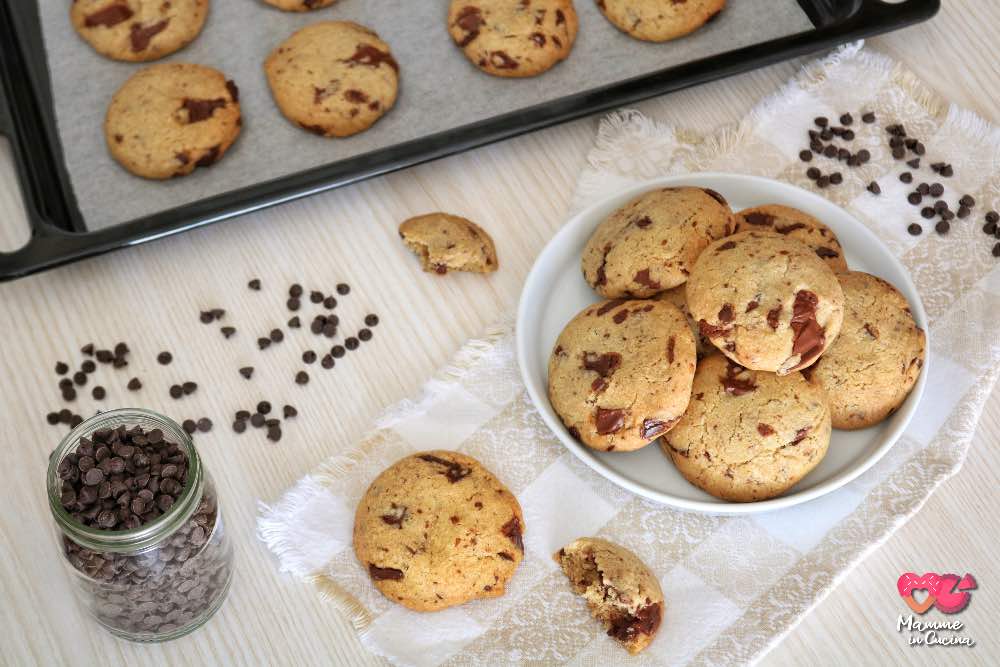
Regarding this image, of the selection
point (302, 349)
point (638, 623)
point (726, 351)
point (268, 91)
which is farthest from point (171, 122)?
point (638, 623)

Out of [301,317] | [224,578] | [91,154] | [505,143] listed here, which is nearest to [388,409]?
[301,317]

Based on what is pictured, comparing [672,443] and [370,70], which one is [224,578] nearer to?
[672,443]

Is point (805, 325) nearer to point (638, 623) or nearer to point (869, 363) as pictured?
point (869, 363)

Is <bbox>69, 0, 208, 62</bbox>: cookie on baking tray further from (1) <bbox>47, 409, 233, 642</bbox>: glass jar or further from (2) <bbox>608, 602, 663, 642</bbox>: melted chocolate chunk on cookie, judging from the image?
(2) <bbox>608, 602, 663, 642</bbox>: melted chocolate chunk on cookie

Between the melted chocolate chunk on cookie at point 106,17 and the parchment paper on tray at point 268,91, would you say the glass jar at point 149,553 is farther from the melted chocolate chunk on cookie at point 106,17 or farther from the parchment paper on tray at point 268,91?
the melted chocolate chunk on cookie at point 106,17

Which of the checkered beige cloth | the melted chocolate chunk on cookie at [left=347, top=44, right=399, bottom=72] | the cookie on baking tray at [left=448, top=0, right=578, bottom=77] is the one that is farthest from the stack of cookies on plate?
the melted chocolate chunk on cookie at [left=347, top=44, right=399, bottom=72]

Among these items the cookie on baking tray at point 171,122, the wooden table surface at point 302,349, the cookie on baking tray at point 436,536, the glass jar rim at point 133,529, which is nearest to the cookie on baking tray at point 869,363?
the wooden table surface at point 302,349

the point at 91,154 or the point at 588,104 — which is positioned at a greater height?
the point at 588,104
